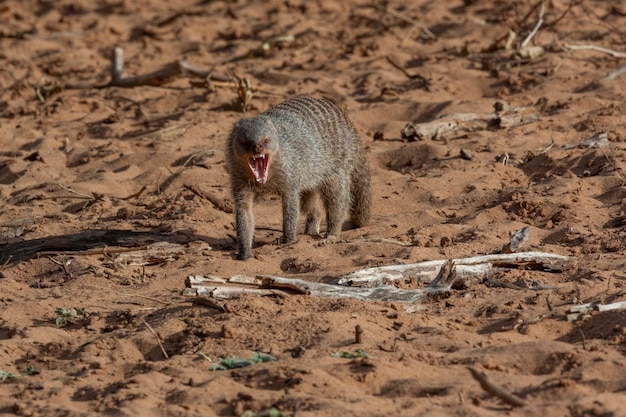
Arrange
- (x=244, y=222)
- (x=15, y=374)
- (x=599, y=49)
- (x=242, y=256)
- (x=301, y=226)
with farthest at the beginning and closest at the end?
(x=599, y=49), (x=301, y=226), (x=244, y=222), (x=242, y=256), (x=15, y=374)

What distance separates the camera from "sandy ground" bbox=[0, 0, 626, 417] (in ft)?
12.7

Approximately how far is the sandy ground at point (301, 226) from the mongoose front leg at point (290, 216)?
0.47 ft

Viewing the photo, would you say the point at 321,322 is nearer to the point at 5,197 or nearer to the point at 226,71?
the point at 5,197

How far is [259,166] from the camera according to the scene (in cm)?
Result: 591

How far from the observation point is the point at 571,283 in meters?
4.74

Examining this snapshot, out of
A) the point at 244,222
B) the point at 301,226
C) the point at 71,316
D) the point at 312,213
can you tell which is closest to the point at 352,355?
the point at 71,316

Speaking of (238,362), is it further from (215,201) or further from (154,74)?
(154,74)

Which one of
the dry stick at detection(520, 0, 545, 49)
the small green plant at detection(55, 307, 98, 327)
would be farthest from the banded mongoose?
the dry stick at detection(520, 0, 545, 49)

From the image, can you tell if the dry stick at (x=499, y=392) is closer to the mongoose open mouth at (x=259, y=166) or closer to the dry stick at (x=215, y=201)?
the mongoose open mouth at (x=259, y=166)

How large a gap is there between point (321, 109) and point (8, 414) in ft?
11.0

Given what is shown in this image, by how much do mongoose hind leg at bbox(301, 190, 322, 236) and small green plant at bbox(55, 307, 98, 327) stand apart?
6.77 ft

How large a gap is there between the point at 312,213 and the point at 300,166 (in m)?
0.56

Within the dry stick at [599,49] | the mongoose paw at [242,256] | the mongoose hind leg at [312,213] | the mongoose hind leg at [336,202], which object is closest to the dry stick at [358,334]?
the mongoose paw at [242,256]

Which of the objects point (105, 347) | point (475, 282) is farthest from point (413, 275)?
point (105, 347)
